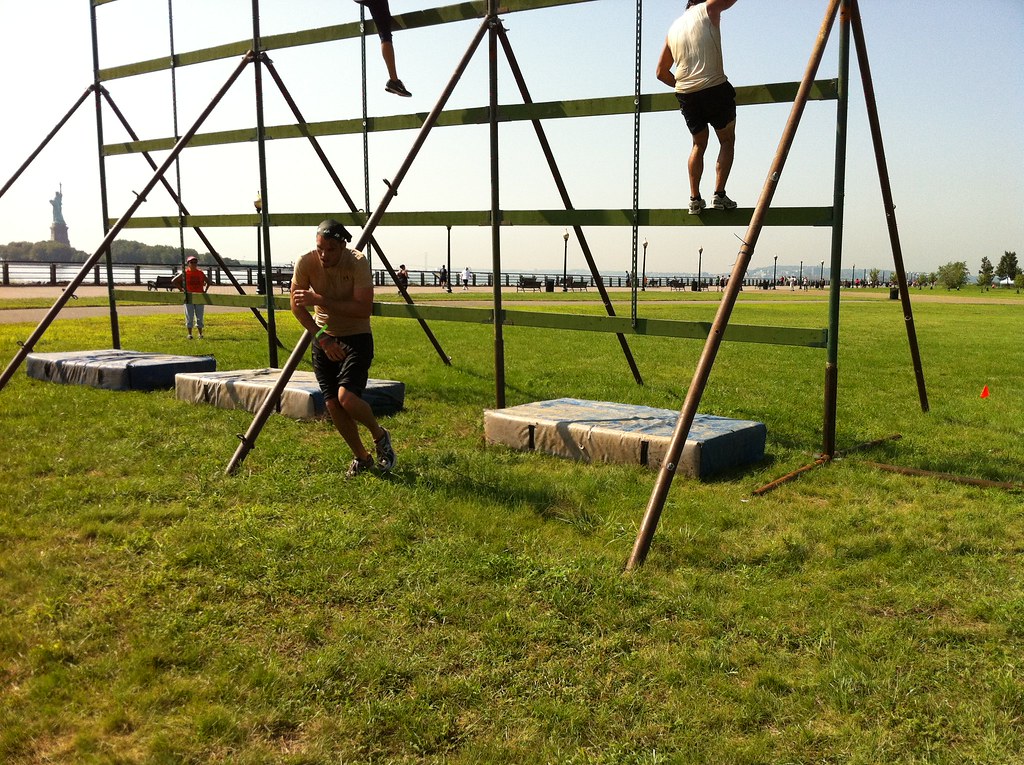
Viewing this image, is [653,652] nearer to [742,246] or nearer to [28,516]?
[742,246]

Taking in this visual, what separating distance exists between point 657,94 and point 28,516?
5708 millimetres

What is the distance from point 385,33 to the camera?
8875mm

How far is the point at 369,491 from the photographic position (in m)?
5.55

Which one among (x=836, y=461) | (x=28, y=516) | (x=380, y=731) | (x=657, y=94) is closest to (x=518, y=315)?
(x=657, y=94)

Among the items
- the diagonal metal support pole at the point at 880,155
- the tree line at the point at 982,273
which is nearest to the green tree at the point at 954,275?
the tree line at the point at 982,273

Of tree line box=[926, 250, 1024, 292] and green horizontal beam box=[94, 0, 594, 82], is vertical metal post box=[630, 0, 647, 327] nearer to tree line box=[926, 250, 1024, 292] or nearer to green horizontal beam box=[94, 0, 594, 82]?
green horizontal beam box=[94, 0, 594, 82]

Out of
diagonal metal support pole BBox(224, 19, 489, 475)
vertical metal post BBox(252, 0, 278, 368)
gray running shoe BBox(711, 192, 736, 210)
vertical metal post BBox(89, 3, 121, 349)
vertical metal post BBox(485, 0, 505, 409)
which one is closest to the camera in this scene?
diagonal metal support pole BBox(224, 19, 489, 475)

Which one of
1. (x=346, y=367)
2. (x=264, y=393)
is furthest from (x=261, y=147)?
(x=346, y=367)

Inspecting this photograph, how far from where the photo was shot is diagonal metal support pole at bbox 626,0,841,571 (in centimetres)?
440

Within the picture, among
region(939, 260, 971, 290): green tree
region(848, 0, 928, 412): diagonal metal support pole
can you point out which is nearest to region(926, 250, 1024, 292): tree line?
region(939, 260, 971, 290): green tree

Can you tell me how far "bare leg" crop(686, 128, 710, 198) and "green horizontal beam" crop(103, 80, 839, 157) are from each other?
1.29 ft

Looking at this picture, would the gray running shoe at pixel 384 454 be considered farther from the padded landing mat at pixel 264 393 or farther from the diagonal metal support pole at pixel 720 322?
the padded landing mat at pixel 264 393

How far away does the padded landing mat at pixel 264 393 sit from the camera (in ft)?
26.5

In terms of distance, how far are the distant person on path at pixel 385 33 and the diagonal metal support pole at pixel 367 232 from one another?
134cm
